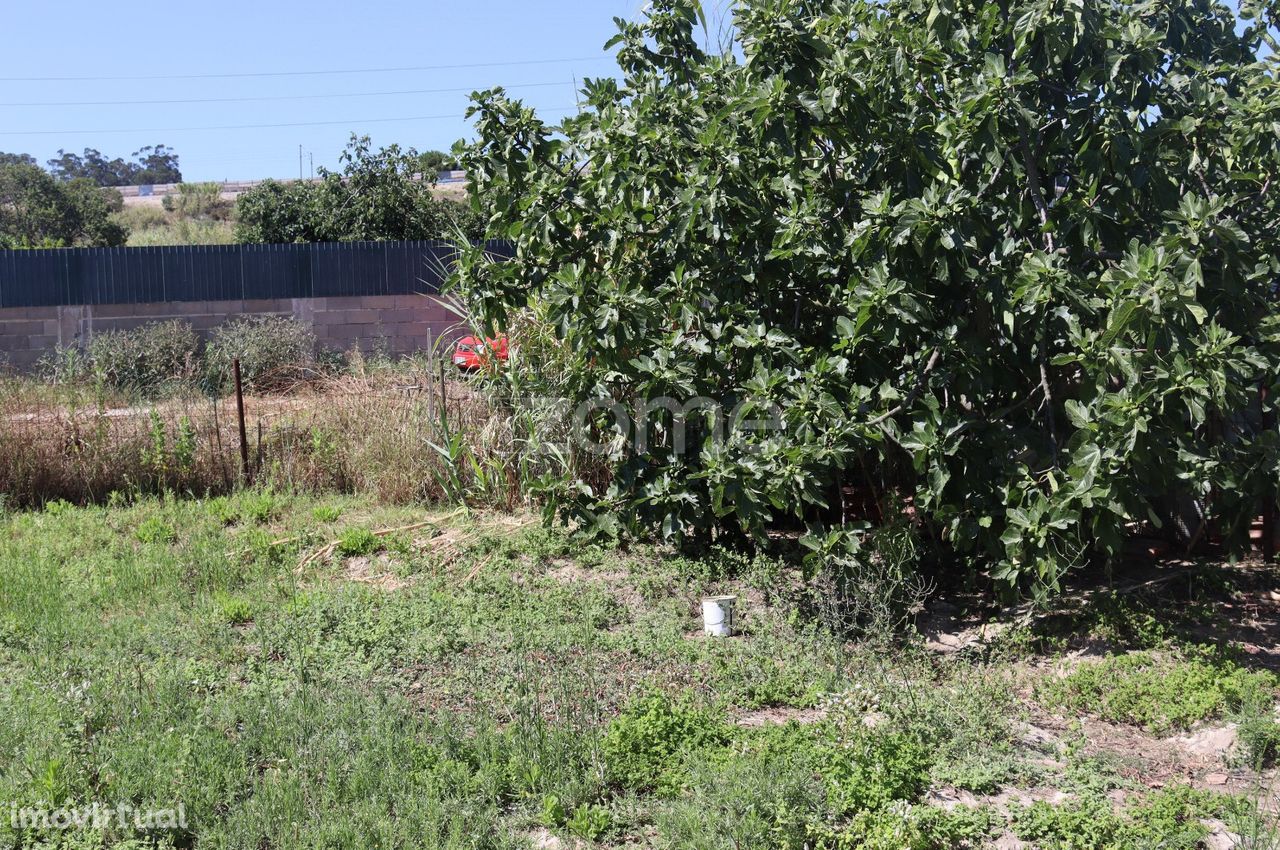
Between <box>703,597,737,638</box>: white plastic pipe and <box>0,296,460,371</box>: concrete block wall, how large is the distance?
11.1 metres

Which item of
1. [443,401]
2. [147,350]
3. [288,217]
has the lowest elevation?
[443,401]

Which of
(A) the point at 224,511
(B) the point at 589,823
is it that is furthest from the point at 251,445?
(B) the point at 589,823

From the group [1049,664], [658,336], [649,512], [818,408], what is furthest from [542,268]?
[1049,664]

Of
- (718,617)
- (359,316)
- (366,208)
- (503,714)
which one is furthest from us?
(366,208)

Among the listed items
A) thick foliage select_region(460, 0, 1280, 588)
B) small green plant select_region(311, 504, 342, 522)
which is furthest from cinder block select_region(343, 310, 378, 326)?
thick foliage select_region(460, 0, 1280, 588)

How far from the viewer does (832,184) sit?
6.18 metres

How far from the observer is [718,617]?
5871 millimetres

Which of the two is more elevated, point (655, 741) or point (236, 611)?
point (236, 611)

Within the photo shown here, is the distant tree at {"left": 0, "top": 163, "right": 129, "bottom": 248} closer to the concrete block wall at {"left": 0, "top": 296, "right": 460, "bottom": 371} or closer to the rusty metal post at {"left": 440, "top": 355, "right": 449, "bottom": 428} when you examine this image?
the concrete block wall at {"left": 0, "top": 296, "right": 460, "bottom": 371}

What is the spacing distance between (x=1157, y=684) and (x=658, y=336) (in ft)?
10.5

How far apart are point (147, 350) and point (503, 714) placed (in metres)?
12.7

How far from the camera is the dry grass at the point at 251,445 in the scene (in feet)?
28.1

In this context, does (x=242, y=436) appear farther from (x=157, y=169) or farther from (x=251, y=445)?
(x=157, y=169)

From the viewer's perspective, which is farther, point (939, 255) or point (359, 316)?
point (359, 316)
